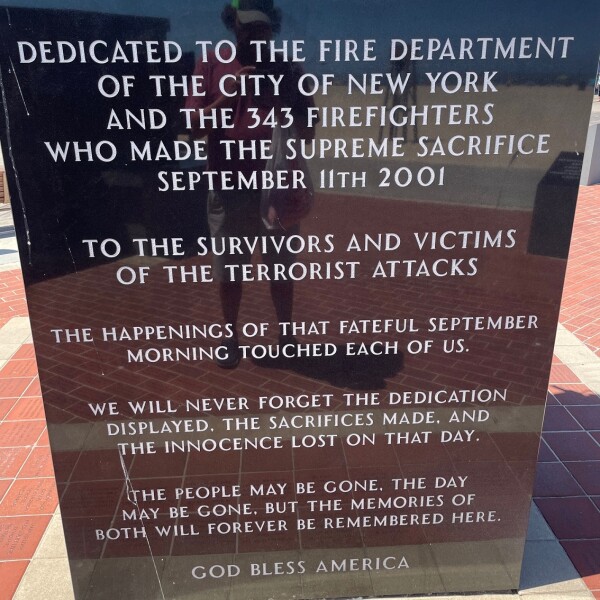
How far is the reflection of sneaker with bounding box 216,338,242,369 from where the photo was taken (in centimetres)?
222

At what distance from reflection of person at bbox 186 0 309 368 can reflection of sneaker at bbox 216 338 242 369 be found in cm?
11

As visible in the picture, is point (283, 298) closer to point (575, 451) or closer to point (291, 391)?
point (291, 391)

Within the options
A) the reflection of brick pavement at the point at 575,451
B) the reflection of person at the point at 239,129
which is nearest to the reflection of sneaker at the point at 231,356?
the reflection of person at the point at 239,129

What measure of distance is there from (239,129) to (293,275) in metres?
0.53

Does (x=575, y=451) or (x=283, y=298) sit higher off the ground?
(x=283, y=298)

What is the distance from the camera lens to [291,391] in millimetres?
2293

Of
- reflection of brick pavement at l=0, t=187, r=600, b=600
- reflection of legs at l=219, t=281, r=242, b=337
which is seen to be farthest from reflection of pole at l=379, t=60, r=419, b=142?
reflection of legs at l=219, t=281, r=242, b=337

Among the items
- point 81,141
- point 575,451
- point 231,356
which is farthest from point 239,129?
point 575,451

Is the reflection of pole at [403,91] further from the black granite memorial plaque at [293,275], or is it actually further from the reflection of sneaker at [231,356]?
the reflection of sneaker at [231,356]

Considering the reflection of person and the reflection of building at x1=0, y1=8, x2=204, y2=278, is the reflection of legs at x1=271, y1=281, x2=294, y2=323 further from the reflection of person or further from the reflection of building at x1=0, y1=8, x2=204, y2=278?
the reflection of building at x1=0, y1=8, x2=204, y2=278

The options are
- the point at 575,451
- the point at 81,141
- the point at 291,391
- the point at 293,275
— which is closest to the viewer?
the point at 81,141

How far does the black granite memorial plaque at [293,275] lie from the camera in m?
1.88

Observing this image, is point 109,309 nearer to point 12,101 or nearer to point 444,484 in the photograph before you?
point 12,101

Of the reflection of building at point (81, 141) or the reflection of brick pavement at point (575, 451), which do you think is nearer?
the reflection of building at point (81, 141)
